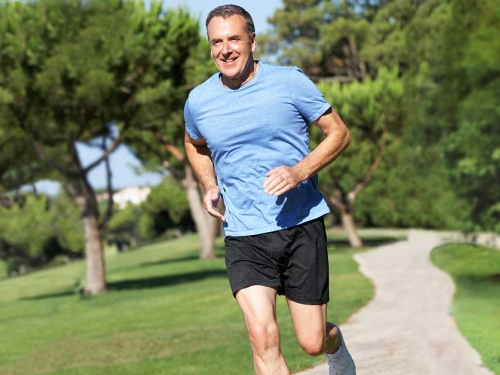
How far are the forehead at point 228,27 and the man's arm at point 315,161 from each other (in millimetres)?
584

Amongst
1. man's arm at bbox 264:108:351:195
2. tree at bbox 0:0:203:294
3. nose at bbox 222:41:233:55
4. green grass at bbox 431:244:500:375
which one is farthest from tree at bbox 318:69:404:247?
nose at bbox 222:41:233:55

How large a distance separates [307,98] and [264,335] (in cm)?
115

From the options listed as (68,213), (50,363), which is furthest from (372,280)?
(68,213)

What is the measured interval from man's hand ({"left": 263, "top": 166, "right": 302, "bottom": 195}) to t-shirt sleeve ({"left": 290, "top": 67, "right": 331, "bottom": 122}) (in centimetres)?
47

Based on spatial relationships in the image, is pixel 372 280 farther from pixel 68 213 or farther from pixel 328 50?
pixel 68 213

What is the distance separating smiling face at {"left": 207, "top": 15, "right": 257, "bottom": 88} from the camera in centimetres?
539

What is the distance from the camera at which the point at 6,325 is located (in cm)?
1992

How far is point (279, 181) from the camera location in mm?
4992

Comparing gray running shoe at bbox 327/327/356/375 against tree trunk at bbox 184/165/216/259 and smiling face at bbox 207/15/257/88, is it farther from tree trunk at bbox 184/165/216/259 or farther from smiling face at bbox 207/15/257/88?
tree trunk at bbox 184/165/216/259

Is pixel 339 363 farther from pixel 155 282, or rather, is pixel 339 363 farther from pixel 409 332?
pixel 155 282

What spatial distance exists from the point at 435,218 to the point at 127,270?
40.8 ft

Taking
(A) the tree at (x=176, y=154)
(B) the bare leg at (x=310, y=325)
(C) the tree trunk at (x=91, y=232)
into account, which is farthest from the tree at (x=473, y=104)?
(B) the bare leg at (x=310, y=325)

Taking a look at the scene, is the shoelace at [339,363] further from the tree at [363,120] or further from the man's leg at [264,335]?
the tree at [363,120]

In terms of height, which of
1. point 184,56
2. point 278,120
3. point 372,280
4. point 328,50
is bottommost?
point 372,280
